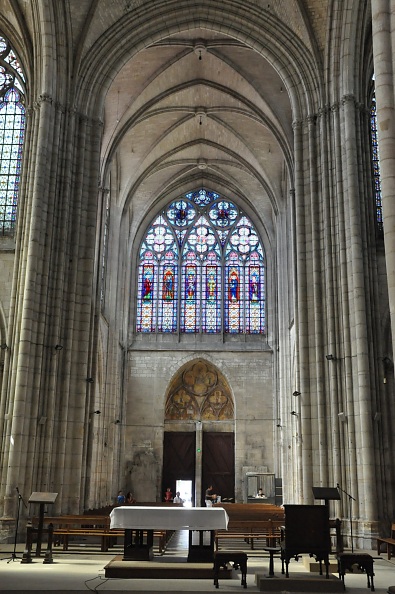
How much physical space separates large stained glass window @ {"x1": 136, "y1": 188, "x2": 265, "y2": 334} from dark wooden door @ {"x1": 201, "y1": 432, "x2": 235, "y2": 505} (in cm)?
534

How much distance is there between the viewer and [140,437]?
3162 centimetres

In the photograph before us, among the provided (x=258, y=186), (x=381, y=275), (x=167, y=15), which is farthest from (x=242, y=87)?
(x=381, y=275)

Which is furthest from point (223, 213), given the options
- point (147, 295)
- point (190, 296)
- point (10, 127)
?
point (10, 127)

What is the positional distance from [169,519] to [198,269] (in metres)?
24.0

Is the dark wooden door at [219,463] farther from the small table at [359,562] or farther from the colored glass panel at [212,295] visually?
the small table at [359,562]

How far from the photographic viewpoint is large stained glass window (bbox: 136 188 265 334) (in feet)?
109

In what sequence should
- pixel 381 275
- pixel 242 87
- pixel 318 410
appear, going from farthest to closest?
pixel 242 87 < pixel 381 275 < pixel 318 410

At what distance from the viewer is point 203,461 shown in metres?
32.1

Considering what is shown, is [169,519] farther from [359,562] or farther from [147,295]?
[147,295]

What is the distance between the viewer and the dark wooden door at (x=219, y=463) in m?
31.8

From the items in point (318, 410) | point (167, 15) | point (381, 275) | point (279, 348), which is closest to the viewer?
point (318, 410)

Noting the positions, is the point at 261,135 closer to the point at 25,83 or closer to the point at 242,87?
the point at 242,87

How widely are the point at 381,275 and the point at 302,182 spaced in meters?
3.63

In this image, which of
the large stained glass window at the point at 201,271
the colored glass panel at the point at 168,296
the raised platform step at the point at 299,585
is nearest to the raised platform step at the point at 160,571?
the raised platform step at the point at 299,585
